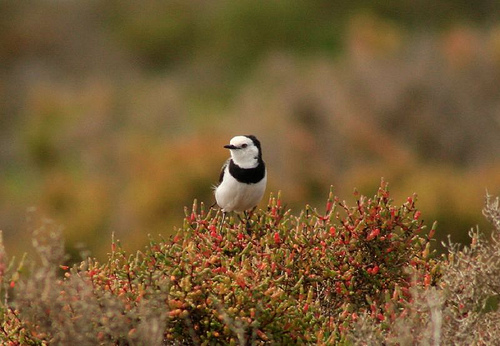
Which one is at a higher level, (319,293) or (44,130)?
(44,130)

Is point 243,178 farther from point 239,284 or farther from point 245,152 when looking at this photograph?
point 239,284

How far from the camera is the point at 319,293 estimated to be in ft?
20.2

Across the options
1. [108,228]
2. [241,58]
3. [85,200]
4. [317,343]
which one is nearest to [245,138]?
[317,343]

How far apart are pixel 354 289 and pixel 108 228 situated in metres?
24.3

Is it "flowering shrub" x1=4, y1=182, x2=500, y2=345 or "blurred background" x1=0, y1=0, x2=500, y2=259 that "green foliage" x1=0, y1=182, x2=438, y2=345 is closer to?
"flowering shrub" x1=4, y1=182, x2=500, y2=345

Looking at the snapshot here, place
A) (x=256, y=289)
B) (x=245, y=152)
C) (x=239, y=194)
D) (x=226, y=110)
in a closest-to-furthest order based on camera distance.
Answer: (x=256, y=289)
(x=239, y=194)
(x=245, y=152)
(x=226, y=110)

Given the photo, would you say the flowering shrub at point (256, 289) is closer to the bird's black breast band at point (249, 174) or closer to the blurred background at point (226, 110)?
the bird's black breast band at point (249, 174)

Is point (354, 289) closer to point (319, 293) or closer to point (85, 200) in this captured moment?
point (319, 293)

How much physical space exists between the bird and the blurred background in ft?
21.3

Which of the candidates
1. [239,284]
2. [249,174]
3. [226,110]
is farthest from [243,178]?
[226,110]

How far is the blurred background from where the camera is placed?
25344 mm

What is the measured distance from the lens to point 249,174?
8711 millimetres

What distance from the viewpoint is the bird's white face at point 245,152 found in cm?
875

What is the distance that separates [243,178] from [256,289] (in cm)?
329
